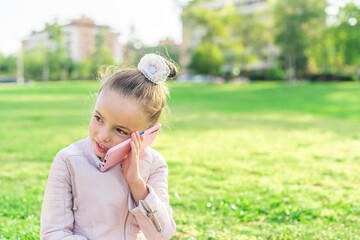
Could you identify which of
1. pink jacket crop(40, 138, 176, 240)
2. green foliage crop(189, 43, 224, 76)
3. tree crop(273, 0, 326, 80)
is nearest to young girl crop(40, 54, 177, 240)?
pink jacket crop(40, 138, 176, 240)

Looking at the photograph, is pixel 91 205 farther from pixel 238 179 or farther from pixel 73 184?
pixel 238 179

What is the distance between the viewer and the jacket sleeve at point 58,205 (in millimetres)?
1886

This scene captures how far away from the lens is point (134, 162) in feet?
6.14

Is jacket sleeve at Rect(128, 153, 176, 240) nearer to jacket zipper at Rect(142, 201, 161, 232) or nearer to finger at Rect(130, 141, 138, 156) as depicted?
jacket zipper at Rect(142, 201, 161, 232)

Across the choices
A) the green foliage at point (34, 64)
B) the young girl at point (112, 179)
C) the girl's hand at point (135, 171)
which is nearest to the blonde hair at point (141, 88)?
the young girl at point (112, 179)

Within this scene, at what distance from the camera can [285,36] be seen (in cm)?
4341

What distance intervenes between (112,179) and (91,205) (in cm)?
16

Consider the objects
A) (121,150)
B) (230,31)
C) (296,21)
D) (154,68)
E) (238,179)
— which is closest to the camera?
(121,150)

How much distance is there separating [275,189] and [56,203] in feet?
9.53

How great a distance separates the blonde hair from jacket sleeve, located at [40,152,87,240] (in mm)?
430

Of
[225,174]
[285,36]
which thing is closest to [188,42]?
[285,36]

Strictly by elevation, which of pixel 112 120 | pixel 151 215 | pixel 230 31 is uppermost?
pixel 230 31

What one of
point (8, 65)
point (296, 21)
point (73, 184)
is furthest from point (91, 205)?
point (8, 65)

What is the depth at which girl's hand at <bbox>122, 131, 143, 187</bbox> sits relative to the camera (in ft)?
6.10
